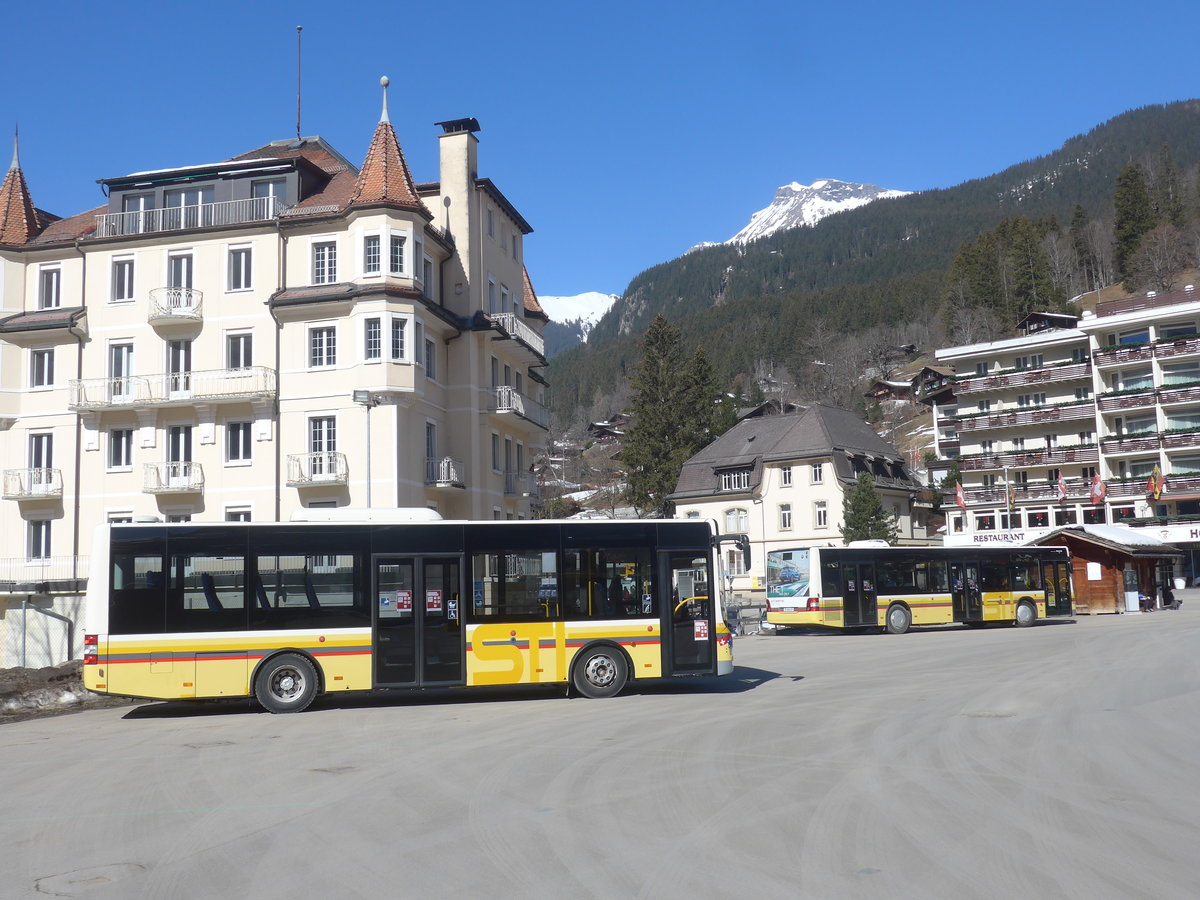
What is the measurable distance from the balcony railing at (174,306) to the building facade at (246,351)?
8cm

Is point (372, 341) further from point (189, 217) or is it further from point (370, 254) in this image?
point (189, 217)

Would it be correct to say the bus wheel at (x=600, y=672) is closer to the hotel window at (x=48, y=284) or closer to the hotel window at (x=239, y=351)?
the hotel window at (x=239, y=351)

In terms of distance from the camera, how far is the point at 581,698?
58.1 ft

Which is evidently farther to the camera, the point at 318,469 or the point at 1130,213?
the point at 1130,213

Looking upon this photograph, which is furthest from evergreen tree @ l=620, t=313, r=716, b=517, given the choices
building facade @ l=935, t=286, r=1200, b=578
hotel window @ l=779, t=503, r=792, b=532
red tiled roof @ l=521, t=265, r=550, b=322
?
red tiled roof @ l=521, t=265, r=550, b=322

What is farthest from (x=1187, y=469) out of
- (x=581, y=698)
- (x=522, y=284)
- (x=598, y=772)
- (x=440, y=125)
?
(x=598, y=772)

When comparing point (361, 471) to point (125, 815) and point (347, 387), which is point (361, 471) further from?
point (125, 815)

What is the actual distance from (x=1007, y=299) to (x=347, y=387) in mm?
108573

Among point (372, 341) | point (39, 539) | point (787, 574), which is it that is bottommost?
point (787, 574)

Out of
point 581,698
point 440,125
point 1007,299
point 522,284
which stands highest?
point 1007,299

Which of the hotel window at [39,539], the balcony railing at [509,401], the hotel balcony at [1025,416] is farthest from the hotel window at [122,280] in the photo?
the hotel balcony at [1025,416]

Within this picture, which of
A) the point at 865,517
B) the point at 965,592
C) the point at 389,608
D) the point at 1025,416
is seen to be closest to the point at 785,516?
the point at 865,517

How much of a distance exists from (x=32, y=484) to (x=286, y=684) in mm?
26959

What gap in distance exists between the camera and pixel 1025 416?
75.1 m
